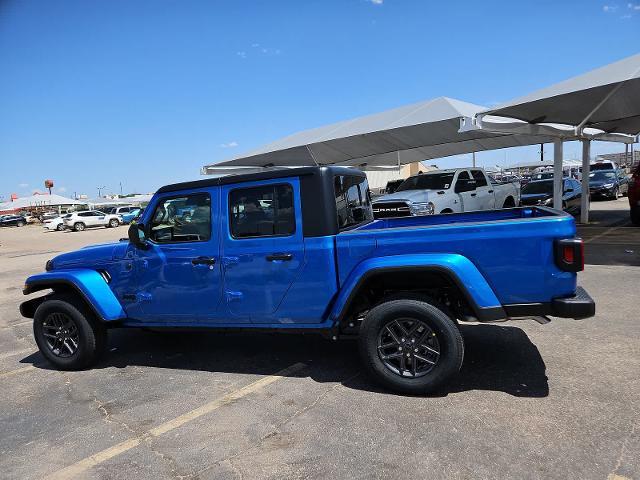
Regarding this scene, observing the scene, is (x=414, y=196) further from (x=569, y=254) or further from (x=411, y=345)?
(x=569, y=254)

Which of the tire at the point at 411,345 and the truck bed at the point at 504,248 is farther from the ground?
the truck bed at the point at 504,248

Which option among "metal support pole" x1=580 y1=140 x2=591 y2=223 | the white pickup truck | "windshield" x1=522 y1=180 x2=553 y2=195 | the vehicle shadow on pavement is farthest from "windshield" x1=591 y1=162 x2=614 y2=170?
the vehicle shadow on pavement

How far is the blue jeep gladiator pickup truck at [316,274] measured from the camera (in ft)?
11.4

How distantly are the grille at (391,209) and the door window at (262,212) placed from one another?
6.32 m

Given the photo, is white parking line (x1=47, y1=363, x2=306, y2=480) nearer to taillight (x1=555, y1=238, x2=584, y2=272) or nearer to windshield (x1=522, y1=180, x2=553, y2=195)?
taillight (x1=555, y1=238, x2=584, y2=272)

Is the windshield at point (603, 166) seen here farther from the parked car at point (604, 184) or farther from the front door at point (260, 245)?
the front door at point (260, 245)

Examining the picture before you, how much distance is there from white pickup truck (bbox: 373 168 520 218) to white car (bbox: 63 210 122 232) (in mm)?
35896

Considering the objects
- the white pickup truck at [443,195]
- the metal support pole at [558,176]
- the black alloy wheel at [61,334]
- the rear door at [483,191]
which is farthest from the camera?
the metal support pole at [558,176]

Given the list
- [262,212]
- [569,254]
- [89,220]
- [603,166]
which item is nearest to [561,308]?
[569,254]

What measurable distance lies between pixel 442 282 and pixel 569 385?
4.27ft

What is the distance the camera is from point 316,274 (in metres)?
3.89

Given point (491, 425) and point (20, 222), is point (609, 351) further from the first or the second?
point (20, 222)

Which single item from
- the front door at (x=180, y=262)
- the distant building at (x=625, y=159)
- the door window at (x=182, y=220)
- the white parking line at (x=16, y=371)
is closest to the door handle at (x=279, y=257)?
the front door at (x=180, y=262)

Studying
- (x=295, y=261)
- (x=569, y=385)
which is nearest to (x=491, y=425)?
(x=569, y=385)
